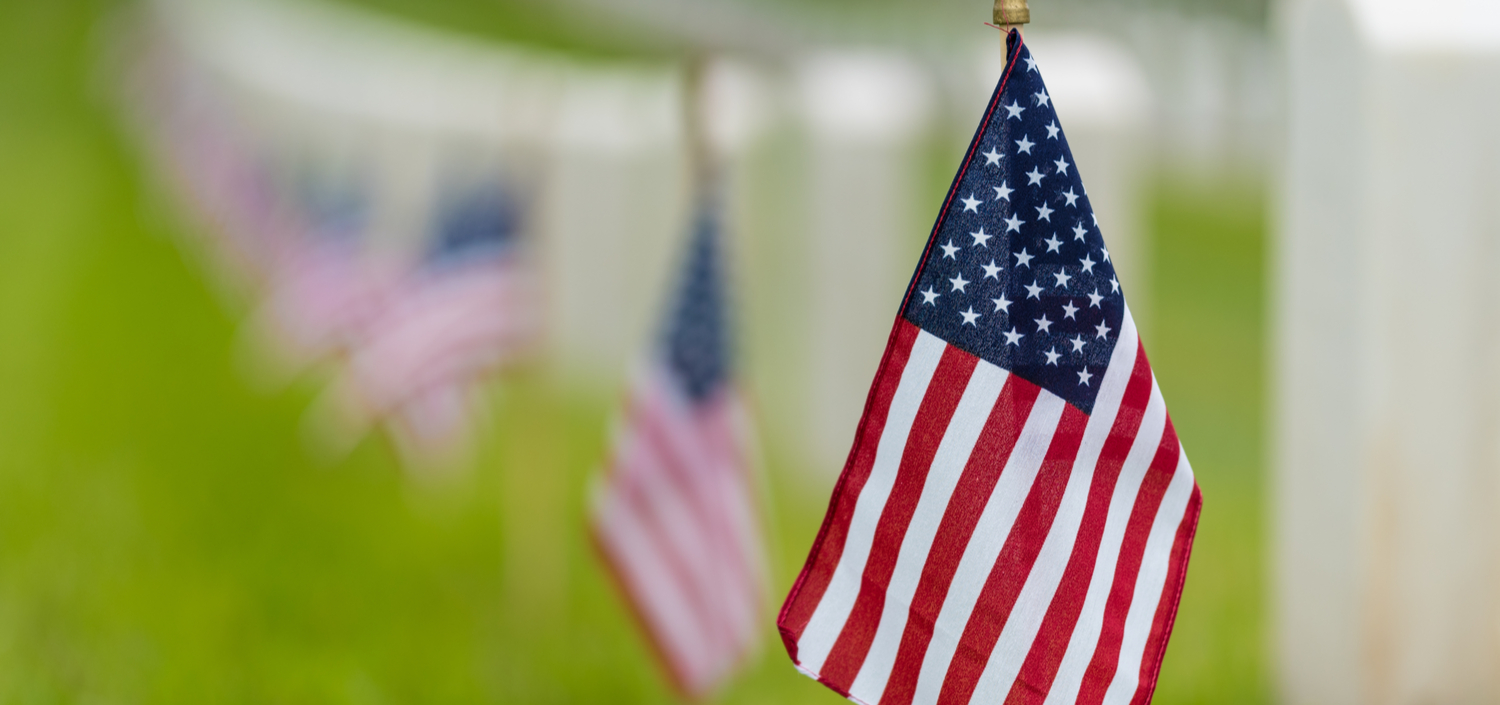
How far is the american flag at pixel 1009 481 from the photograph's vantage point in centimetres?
181

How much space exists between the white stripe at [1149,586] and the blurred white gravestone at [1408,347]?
70cm

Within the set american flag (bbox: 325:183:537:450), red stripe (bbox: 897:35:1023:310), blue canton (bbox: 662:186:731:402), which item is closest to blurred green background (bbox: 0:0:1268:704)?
american flag (bbox: 325:183:537:450)

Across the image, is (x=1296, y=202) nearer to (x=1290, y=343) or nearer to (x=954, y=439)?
(x=1290, y=343)

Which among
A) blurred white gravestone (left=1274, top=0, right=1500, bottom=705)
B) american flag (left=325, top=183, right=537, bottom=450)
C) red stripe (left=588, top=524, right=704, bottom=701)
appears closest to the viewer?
blurred white gravestone (left=1274, top=0, right=1500, bottom=705)

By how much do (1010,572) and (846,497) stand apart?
239mm

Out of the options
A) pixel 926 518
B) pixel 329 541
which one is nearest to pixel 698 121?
pixel 926 518

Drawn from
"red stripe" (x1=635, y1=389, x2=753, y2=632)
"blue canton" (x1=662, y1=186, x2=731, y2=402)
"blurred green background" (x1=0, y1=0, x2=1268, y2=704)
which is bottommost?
"blurred green background" (x1=0, y1=0, x2=1268, y2=704)

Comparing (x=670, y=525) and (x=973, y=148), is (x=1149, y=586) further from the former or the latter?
(x=670, y=525)

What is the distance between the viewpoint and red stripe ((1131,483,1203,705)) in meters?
1.84

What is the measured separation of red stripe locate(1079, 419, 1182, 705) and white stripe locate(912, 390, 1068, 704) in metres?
0.15

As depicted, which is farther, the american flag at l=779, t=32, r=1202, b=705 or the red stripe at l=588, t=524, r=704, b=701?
the red stripe at l=588, t=524, r=704, b=701

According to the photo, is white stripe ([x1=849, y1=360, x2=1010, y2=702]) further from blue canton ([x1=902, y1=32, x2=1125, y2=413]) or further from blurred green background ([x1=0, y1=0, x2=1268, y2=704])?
blurred green background ([x1=0, y1=0, x2=1268, y2=704])

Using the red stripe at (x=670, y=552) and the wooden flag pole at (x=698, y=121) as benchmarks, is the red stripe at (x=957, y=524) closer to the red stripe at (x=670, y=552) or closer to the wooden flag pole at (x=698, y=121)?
the red stripe at (x=670, y=552)

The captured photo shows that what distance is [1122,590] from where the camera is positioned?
186cm
